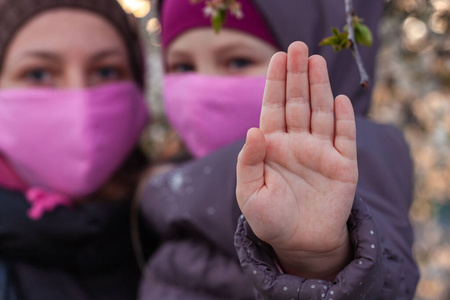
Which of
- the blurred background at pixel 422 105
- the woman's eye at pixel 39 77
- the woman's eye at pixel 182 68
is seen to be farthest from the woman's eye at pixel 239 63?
the blurred background at pixel 422 105

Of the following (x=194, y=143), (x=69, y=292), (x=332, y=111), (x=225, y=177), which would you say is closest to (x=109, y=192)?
(x=69, y=292)

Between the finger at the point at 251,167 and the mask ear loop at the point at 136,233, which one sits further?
the mask ear loop at the point at 136,233

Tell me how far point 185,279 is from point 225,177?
0.30 meters

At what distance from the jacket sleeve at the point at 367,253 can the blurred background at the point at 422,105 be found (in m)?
1.16

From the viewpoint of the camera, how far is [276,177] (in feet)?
2.09

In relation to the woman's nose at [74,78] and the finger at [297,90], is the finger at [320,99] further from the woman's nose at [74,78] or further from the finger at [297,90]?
the woman's nose at [74,78]

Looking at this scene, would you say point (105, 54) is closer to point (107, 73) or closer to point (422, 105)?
point (107, 73)

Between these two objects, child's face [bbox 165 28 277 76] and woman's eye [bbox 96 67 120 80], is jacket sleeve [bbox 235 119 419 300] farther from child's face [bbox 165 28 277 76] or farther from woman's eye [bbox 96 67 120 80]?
woman's eye [bbox 96 67 120 80]

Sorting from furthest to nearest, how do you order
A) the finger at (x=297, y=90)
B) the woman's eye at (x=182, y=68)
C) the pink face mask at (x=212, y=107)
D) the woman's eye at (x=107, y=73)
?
the woman's eye at (x=107, y=73)
the woman's eye at (x=182, y=68)
the pink face mask at (x=212, y=107)
the finger at (x=297, y=90)

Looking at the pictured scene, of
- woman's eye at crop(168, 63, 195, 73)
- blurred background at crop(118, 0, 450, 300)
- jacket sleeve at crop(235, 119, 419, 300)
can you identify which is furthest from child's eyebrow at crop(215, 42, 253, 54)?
blurred background at crop(118, 0, 450, 300)

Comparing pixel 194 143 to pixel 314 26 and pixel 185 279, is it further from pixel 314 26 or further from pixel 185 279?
pixel 314 26

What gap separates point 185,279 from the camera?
1110 mm

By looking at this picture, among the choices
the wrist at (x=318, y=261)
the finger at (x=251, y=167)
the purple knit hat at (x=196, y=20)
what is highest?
the purple knit hat at (x=196, y=20)

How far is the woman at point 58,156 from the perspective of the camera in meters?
1.33
